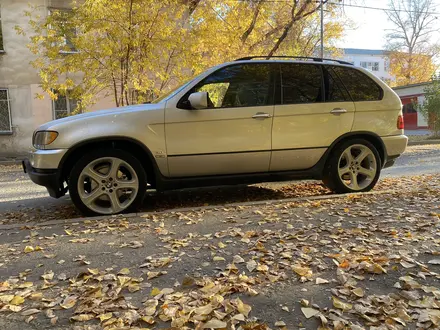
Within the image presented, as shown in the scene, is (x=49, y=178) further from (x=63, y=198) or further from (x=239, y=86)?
(x=239, y=86)

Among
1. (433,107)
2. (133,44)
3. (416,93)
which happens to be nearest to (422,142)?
(433,107)

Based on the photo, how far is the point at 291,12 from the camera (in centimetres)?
1664

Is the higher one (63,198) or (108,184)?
(108,184)

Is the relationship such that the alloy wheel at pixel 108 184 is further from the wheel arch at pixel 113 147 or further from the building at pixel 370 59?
the building at pixel 370 59

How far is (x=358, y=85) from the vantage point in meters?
5.48

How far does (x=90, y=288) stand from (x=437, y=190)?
16.5 ft

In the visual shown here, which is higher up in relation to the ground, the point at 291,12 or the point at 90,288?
the point at 291,12

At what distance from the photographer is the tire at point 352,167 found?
5.38 m

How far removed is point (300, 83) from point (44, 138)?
337 centimetres

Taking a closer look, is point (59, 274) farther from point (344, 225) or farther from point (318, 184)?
point (318, 184)

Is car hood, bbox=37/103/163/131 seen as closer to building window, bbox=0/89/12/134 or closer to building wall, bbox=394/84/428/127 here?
building window, bbox=0/89/12/134

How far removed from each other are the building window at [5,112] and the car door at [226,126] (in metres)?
14.3

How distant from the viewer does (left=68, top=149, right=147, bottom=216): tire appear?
4504 millimetres

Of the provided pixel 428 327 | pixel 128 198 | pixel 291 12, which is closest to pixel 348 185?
pixel 128 198
